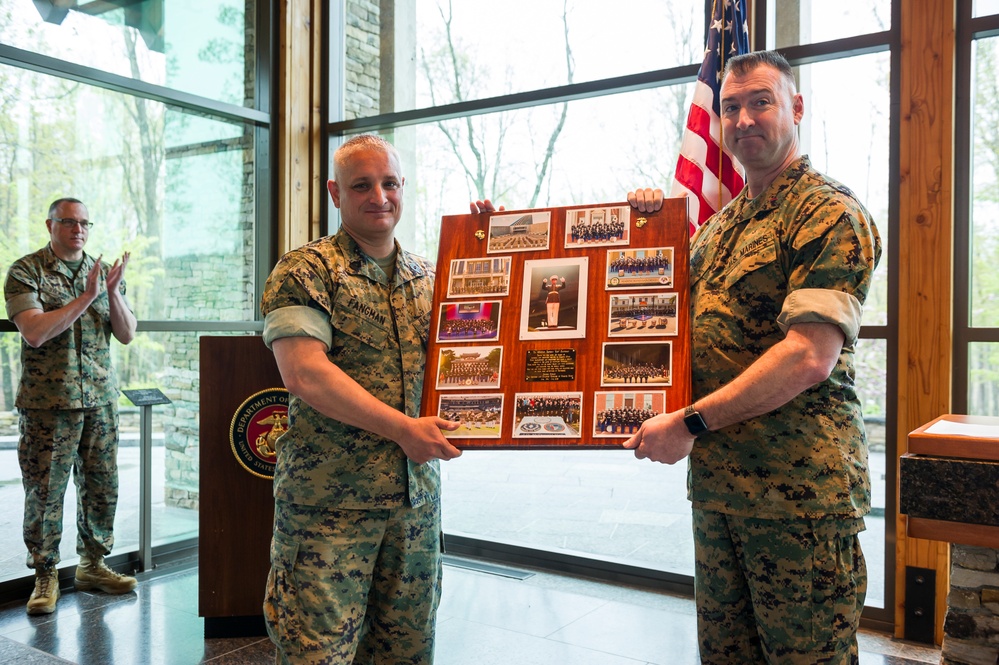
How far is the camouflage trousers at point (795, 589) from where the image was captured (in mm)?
1702

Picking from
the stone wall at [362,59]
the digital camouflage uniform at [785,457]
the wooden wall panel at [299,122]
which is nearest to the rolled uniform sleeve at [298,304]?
the digital camouflage uniform at [785,457]

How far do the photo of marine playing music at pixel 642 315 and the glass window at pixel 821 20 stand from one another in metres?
2.19

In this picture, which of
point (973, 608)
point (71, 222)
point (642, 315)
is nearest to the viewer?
point (973, 608)

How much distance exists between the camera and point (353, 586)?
1976mm

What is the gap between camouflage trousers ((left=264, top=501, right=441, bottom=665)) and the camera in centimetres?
194

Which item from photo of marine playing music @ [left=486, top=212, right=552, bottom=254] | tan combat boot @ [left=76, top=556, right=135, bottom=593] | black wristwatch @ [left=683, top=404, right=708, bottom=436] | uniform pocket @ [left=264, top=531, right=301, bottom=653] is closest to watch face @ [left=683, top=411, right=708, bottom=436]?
black wristwatch @ [left=683, top=404, right=708, bottom=436]

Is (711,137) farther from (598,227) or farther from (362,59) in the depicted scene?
(362,59)

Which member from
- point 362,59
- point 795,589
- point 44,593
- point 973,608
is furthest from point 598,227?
point 362,59

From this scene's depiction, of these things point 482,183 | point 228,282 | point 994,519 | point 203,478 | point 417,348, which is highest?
point 482,183

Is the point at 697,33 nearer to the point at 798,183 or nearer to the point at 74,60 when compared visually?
the point at 798,183

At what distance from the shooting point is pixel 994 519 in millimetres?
1431

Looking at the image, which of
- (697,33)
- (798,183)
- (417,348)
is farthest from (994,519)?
(697,33)

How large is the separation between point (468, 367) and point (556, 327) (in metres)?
0.25

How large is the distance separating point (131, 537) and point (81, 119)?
2.24 meters
